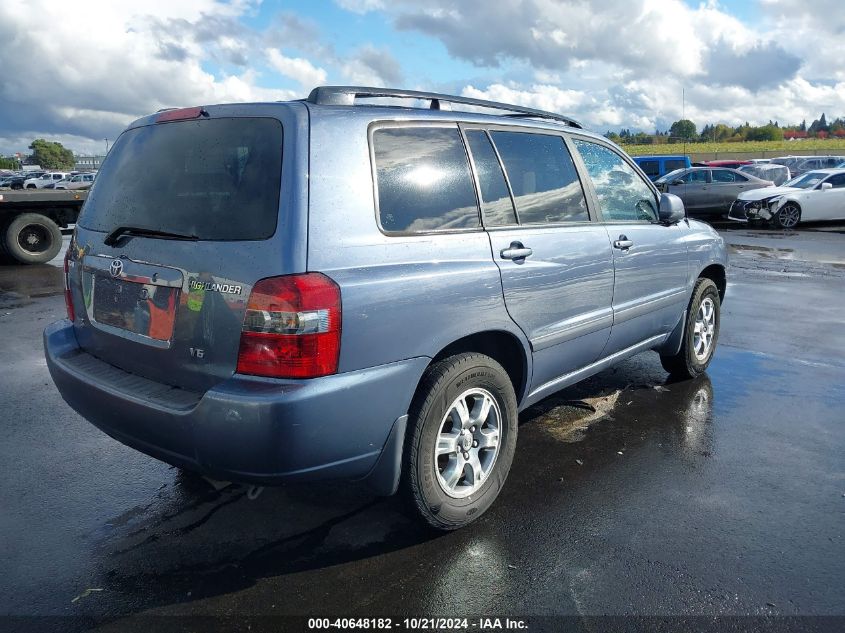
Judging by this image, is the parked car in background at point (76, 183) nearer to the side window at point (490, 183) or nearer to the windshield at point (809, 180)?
the windshield at point (809, 180)

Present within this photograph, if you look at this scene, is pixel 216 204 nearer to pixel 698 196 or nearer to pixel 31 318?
pixel 31 318

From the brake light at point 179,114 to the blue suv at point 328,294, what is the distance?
16mm

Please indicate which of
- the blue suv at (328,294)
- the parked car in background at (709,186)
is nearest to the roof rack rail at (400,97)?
the blue suv at (328,294)

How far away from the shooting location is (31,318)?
7.75 metres

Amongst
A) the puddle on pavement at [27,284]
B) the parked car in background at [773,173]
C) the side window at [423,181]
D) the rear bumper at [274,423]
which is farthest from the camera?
the parked car in background at [773,173]

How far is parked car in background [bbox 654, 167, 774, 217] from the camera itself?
20375 mm

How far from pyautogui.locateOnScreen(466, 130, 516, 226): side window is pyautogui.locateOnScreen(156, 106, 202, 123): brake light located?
1248 millimetres

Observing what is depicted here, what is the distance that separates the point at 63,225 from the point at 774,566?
12944mm

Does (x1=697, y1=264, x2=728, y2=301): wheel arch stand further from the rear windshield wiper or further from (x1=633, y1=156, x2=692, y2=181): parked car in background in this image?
(x1=633, y1=156, x2=692, y2=181): parked car in background

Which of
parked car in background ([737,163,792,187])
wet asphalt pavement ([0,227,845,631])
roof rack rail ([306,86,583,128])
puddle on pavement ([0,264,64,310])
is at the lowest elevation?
wet asphalt pavement ([0,227,845,631])

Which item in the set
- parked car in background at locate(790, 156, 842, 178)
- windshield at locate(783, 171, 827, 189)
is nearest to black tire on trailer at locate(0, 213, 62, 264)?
windshield at locate(783, 171, 827, 189)

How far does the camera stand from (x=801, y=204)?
695 inches

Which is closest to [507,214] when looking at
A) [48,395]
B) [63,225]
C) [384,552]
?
[384,552]

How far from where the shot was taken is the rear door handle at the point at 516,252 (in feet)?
10.8
